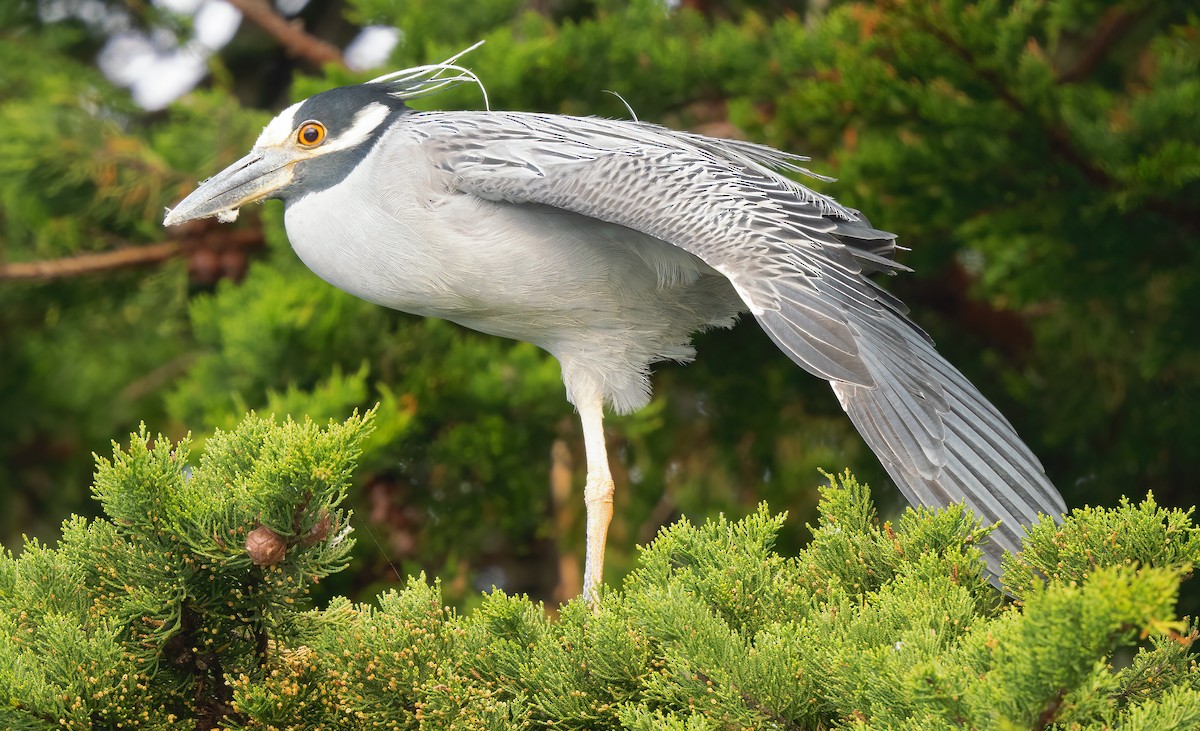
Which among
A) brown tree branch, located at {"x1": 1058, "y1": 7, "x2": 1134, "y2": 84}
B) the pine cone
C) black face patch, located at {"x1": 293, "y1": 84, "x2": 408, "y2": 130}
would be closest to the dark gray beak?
black face patch, located at {"x1": 293, "y1": 84, "x2": 408, "y2": 130}

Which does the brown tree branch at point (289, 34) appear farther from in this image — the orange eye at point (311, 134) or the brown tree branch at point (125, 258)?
the orange eye at point (311, 134)

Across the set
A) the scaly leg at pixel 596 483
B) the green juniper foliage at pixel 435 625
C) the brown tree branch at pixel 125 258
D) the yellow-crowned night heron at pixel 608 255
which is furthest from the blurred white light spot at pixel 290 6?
the green juniper foliage at pixel 435 625

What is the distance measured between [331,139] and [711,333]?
2.46m

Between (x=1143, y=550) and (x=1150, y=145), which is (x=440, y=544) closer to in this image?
(x=1150, y=145)

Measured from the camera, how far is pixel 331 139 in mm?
3904

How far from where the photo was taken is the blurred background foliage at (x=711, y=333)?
16.1 feet

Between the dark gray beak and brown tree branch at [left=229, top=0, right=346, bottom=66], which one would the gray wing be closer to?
the dark gray beak

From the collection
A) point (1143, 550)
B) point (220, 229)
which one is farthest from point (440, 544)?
point (1143, 550)

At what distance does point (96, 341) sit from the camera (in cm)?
729

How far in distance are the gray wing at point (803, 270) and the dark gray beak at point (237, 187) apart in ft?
1.31

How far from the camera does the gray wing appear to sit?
3238 mm

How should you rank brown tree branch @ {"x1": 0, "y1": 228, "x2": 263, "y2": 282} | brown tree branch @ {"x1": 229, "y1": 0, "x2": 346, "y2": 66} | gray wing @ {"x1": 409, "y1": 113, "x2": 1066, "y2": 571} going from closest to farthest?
gray wing @ {"x1": 409, "y1": 113, "x2": 1066, "y2": 571} → brown tree branch @ {"x1": 0, "y1": 228, "x2": 263, "y2": 282} → brown tree branch @ {"x1": 229, "y1": 0, "x2": 346, "y2": 66}

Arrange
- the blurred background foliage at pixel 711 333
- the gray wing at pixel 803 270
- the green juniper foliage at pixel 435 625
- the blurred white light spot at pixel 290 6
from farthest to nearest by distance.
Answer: the blurred white light spot at pixel 290 6
the blurred background foliage at pixel 711 333
the gray wing at pixel 803 270
the green juniper foliage at pixel 435 625

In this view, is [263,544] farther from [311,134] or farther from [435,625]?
[311,134]
